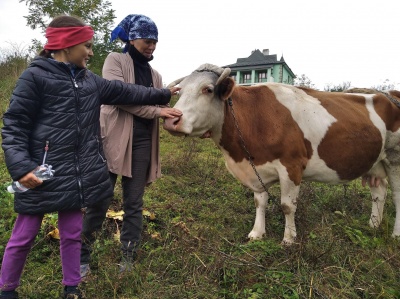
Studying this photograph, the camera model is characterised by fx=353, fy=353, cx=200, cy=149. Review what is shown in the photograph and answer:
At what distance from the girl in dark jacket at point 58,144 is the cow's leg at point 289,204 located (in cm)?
183

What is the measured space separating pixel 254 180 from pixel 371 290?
1.48 meters

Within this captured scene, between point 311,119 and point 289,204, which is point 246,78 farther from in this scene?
point 289,204

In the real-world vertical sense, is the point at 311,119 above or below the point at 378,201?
above

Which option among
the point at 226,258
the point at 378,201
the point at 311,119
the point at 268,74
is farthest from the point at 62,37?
the point at 268,74

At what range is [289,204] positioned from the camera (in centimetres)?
A: 356

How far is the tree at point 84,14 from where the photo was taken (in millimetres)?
12844

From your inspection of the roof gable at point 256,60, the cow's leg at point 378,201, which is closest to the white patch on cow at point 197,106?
the cow's leg at point 378,201

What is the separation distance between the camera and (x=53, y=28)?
221 cm

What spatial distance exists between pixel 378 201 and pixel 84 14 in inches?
490

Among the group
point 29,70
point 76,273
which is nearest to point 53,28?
point 29,70

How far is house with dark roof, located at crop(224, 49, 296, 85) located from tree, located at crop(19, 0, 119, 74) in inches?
566

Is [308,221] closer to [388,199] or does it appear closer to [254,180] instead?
[254,180]

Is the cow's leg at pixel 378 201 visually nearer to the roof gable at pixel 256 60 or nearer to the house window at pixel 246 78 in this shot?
the roof gable at pixel 256 60

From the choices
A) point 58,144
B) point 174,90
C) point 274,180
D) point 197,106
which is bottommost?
point 274,180
